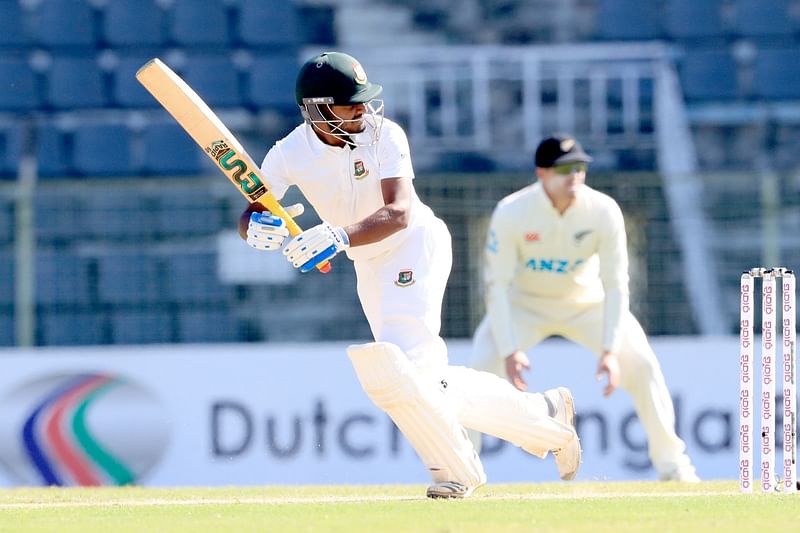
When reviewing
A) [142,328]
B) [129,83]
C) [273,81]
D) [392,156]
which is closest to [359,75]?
[392,156]

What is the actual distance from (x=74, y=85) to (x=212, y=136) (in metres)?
6.20

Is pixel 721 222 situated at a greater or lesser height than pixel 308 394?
greater

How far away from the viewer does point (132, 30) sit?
35.8ft

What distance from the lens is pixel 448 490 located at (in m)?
4.58

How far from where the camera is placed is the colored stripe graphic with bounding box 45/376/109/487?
7.46m

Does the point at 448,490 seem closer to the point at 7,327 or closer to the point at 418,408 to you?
the point at 418,408

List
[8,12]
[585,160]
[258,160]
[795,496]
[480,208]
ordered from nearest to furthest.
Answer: [795,496] < [585,160] < [480,208] < [258,160] < [8,12]

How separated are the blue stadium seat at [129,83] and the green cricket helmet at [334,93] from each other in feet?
20.3

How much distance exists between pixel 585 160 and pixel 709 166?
15.5 ft

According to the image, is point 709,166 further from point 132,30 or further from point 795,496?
point 795,496

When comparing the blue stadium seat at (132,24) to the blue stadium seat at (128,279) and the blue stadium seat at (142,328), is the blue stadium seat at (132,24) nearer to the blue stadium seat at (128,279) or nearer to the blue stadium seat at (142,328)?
the blue stadium seat at (128,279)

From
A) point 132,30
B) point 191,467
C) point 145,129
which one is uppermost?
point 132,30

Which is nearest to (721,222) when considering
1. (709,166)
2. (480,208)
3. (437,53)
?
(480,208)

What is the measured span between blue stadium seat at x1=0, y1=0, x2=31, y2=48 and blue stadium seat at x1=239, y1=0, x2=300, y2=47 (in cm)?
150
